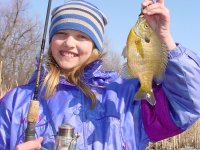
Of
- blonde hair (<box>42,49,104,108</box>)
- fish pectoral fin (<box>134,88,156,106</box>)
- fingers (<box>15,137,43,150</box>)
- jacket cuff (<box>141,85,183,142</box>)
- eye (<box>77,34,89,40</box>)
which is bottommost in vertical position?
fingers (<box>15,137,43,150</box>)

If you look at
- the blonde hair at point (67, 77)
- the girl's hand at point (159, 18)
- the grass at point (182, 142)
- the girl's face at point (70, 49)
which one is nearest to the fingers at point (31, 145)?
the blonde hair at point (67, 77)

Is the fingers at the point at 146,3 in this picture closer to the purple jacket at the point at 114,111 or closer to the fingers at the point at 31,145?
the purple jacket at the point at 114,111

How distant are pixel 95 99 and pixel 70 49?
350 mm

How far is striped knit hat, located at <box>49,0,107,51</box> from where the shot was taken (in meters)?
2.70

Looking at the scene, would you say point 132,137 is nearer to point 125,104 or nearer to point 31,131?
point 125,104

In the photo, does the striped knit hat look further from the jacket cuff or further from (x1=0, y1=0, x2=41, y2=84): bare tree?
(x1=0, y1=0, x2=41, y2=84): bare tree

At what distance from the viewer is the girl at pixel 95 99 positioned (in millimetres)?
2217

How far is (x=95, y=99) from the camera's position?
2.47 meters

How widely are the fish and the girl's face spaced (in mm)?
417

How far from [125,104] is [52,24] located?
2.55 feet

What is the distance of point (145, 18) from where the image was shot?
216cm

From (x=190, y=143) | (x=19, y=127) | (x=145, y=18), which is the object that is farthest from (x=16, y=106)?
Result: (x=190, y=143)

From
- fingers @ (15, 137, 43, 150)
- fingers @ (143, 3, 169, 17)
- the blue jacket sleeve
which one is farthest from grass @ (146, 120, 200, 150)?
fingers @ (143, 3, 169, 17)

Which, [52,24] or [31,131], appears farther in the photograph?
[52,24]
